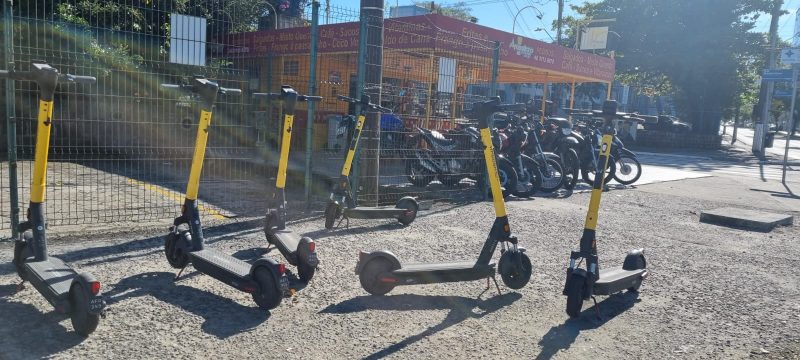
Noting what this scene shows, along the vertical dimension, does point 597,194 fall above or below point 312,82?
below

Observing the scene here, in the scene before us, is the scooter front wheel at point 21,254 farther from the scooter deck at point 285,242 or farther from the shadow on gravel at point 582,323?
the shadow on gravel at point 582,323

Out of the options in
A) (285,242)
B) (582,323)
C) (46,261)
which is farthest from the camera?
(285,242)

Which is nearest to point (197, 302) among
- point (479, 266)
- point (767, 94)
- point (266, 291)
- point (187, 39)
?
point (266, 291)

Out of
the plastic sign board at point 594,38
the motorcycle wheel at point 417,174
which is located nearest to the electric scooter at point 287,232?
the motorcycle wheel at point 417,174

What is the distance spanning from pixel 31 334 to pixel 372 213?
3985 millimetres

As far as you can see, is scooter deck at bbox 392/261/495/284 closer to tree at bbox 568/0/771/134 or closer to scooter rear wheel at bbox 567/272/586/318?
scooter rear wheel at bbox 567/272/586/318

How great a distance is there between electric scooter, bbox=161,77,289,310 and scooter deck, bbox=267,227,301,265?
489mm

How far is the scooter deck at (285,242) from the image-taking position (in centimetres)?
499

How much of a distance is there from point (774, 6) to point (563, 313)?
32.6 meters

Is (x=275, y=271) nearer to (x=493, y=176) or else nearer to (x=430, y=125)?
(x=493, y=176)

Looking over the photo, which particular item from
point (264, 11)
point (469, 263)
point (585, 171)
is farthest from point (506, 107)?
point (264, 11)

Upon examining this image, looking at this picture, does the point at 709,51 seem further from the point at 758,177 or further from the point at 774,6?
the point at 758,177

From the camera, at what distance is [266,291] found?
416 centimetres

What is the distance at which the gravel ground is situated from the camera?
12.1 ft
